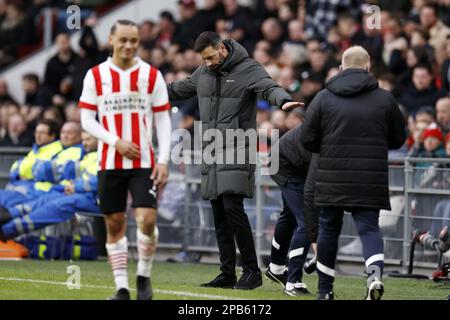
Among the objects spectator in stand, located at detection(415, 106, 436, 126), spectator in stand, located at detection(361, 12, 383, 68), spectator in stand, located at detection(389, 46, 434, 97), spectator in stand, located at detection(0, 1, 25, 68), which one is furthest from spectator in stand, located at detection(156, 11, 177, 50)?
spectator in stand, located at detection(415, 106, 436, 126)

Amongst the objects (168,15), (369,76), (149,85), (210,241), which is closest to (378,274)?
(369,76)

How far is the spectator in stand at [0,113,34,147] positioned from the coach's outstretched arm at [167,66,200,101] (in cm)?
772

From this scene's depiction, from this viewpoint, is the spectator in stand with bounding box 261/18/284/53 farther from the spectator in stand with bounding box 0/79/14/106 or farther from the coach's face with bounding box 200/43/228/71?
the coach's face with bounding box 200/43/228/71

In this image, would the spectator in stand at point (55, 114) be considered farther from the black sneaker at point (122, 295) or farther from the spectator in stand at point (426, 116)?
the black sneaker at point (122, 295)

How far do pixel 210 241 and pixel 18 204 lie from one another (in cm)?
254

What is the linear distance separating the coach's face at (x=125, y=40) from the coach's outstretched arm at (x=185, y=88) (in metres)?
2.70

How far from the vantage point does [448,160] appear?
14.8 meters

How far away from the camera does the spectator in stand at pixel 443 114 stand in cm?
1623

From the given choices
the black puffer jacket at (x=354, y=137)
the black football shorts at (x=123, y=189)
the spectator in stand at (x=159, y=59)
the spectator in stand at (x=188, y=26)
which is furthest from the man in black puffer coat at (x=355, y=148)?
the spectator in stand at (x=188, y=26)

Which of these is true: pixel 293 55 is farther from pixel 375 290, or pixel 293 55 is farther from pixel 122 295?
pixel 122 295

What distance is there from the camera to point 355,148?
35.7ft
